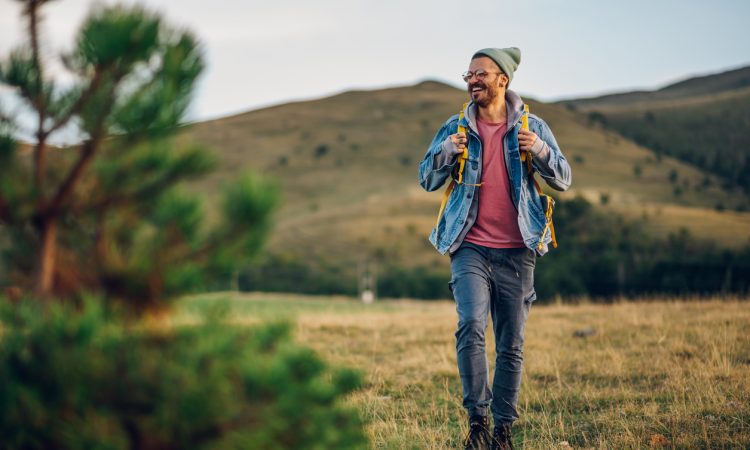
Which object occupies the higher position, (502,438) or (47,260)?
(47,260)

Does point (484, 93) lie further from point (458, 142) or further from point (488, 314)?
point (488, 314)

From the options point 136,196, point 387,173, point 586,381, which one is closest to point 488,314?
point 586,381

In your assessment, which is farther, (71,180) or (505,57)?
(505,57)

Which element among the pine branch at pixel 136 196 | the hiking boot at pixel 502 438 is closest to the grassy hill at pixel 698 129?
the hiking boot at pixel 502 438

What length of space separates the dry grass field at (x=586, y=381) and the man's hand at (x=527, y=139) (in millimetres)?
1922

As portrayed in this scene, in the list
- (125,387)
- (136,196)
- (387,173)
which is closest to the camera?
(125,387)

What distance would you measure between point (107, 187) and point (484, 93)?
3386 millimetres

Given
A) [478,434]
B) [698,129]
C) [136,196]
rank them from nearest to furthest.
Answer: [136,196], [478,434], [698,129]

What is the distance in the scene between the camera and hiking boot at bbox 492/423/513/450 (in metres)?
4.99

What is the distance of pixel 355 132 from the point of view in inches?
4449

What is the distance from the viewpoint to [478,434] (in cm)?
500

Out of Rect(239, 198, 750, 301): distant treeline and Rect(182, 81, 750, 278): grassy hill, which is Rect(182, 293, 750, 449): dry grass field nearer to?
Rect(239, 198, 750, 301): distant treeline

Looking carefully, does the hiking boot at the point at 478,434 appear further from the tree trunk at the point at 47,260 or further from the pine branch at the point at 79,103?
the pine branch at the point at 79,103

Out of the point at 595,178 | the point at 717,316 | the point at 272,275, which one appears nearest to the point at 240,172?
the point at 717,316
